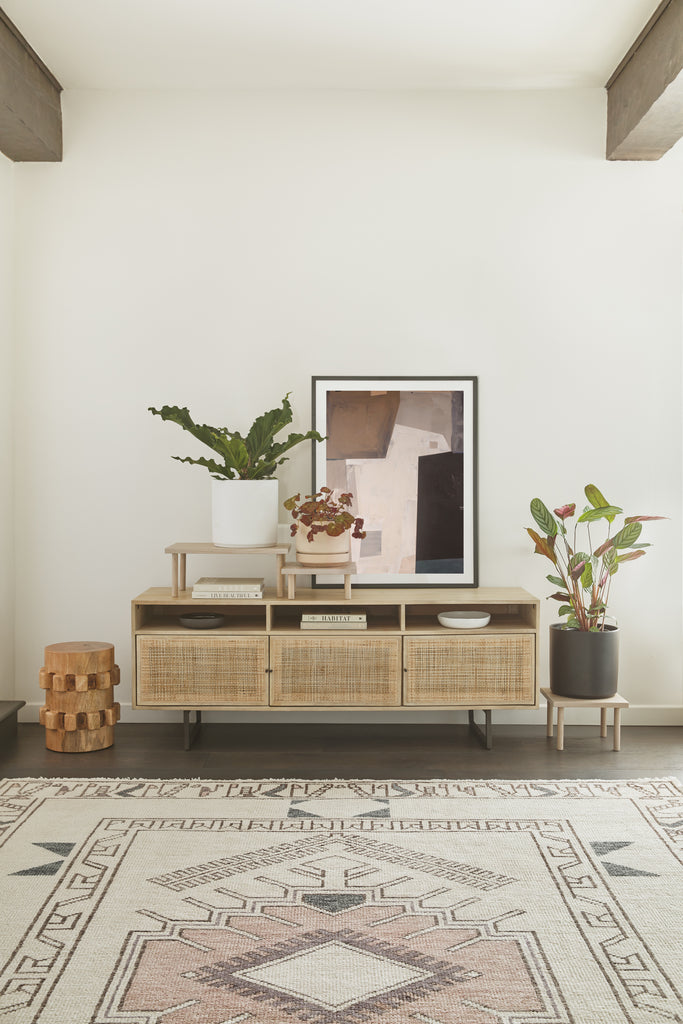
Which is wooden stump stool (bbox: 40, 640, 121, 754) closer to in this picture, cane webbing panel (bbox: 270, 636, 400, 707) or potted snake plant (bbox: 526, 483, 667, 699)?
cane webbing panel (bbox: 270, 636, 400, 707)

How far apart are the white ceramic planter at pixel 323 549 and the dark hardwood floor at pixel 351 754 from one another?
2.63ft

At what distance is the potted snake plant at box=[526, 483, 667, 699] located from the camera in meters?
3.88

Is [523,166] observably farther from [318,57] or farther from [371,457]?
[371,457]

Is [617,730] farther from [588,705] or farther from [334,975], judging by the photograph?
[334,975]

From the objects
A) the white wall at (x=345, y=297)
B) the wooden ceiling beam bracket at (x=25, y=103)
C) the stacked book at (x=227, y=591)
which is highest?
the wooden ceiling beam bracket at (x=25, y=103)

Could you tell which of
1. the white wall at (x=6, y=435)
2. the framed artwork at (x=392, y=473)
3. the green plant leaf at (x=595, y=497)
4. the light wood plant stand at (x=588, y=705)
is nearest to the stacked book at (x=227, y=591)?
the framed artwork at (x=392, y=473)

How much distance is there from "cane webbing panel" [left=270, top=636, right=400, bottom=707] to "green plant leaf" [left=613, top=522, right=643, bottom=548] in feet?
3.55

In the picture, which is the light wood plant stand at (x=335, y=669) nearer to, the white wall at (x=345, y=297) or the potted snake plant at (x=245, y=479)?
the potted snake plant at (x=245, y=479)

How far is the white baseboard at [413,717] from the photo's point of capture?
428 centimetres

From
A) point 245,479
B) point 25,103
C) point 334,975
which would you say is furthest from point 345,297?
point 334,975

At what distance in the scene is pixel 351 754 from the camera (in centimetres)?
380

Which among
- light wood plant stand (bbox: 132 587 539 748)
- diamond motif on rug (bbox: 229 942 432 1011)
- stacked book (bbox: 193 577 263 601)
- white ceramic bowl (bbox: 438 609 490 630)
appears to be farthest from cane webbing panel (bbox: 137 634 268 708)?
diamond motif on rug (bbox: 229 942 432 1011)

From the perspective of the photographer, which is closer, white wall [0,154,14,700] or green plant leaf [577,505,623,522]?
green plant leaf [577,505,623,522]

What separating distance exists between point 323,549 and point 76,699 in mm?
1202
